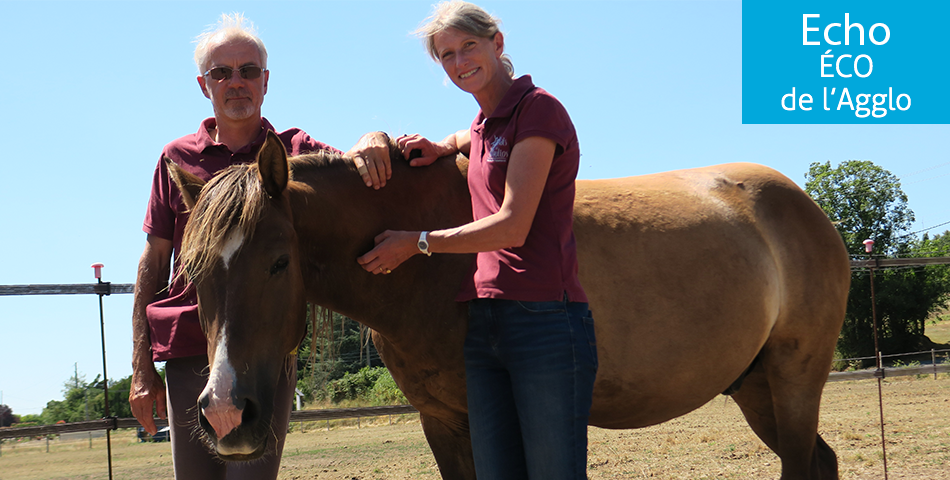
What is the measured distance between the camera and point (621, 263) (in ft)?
9.33

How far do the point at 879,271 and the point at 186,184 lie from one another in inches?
1523

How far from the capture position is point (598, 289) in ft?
9.03

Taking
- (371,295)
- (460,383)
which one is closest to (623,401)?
(460,383)

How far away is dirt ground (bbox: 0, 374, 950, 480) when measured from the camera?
6645 mm

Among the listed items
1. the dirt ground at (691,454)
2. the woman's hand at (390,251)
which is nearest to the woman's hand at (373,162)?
the woman's hand at (390,251)

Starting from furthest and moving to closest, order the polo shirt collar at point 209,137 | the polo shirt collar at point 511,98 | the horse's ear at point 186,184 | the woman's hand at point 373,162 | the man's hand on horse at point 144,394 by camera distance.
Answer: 1. the polo shirt collar at point 209,137
2. the man's hand on horse at point 144,394
3. the woman's hand at point 373,162
4. the horse's ear at point 186,184
5. the polo shirt collar at point 511,98

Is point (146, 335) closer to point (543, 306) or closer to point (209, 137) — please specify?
point (209, 137)

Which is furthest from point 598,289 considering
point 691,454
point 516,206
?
point 691,454

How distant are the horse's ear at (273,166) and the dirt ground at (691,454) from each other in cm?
422

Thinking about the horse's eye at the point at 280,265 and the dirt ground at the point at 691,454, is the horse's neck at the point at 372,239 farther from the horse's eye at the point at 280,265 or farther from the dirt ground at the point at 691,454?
the dirt ground at the point at 691,454

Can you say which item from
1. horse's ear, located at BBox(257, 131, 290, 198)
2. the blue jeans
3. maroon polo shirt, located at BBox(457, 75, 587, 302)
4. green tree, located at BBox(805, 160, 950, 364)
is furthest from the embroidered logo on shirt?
green tree, located at BBox(805, 160, 950, 364)

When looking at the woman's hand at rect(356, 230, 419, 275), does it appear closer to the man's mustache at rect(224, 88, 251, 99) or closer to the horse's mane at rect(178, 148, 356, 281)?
the horse's mane at rect(178, 148, 356, 281)

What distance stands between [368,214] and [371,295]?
29 cm

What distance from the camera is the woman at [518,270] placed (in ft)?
6.12
